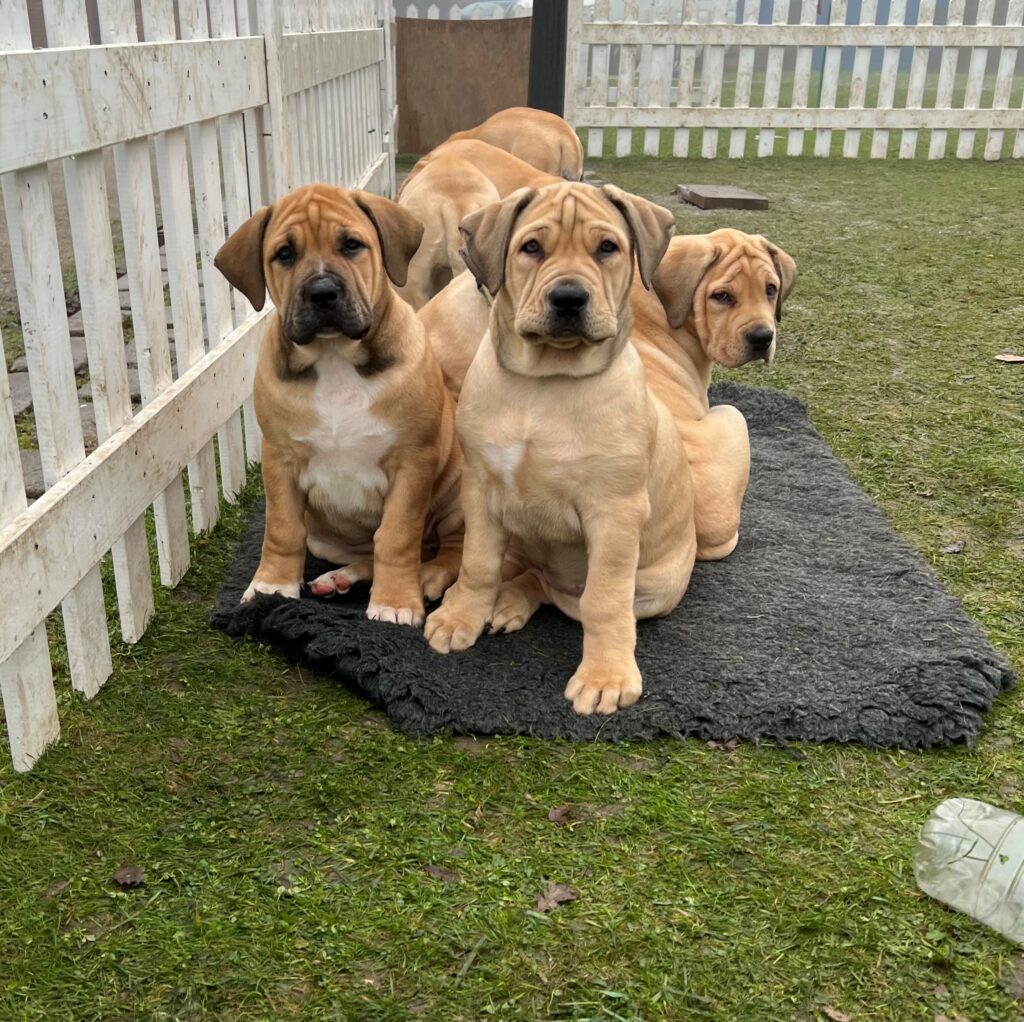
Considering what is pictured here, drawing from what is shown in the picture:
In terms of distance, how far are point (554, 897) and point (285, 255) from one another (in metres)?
2.03

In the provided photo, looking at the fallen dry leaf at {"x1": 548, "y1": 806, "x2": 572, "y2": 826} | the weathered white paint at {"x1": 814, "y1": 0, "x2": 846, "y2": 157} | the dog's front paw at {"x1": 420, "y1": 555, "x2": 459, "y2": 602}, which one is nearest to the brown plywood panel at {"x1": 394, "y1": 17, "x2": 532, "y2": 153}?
the weathered white paint at {"x1": 814, "y1": 0, "x2": 846, "y2": 157}

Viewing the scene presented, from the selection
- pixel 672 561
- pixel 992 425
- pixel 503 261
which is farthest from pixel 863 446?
pixel 503 261

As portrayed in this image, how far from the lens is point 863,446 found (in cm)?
545

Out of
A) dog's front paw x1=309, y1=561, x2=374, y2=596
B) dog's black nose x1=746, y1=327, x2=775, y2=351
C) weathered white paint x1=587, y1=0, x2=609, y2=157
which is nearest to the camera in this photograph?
dog's front paw x1=309, y1=561, x2=374, y2=596

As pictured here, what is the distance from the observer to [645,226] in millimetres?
3510

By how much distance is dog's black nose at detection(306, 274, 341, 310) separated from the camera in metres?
3.40

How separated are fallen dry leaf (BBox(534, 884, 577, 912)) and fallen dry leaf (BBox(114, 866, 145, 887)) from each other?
2.87 feet

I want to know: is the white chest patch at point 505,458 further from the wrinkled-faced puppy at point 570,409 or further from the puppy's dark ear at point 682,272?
the puppy's dark ear at point 682,272

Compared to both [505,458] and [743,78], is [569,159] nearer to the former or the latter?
[505,458]

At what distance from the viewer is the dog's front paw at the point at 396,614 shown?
372 cm

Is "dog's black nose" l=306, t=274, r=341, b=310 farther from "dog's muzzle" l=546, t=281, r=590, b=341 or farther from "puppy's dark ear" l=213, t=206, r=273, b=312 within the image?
"dog's muzzle" l=546, t=281, r=590, b=341

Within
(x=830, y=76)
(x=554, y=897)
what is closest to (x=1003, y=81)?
(x=830, y=76)

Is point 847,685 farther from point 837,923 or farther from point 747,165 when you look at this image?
point 747,165

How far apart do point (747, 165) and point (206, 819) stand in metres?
12.5
